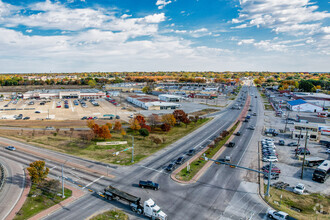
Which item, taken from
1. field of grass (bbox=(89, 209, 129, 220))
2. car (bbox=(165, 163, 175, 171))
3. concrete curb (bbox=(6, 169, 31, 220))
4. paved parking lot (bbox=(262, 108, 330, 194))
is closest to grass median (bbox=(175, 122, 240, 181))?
car (bbox=(165, 163, 175, 171))

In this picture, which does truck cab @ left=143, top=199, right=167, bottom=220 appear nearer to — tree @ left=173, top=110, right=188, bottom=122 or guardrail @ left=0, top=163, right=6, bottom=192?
guardrail @ left=0, top=163, right=6, bottom=192

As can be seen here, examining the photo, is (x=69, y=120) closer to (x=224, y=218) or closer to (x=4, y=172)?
(x=4, y=172)

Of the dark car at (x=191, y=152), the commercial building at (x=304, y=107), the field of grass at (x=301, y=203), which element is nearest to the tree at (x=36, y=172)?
the dark car at (x=191, y=152)

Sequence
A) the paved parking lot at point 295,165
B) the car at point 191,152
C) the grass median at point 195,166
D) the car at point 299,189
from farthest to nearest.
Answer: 1. the car at point 191,152
2. the grass median at point 195,166
3. the paved parking lot at point 295,165
4. the car at point 299,189

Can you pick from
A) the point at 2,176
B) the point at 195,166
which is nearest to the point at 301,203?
the point at 195,166

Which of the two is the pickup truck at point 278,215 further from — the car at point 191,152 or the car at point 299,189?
the car at point 191,152

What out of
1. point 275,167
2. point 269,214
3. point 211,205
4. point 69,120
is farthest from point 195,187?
point 69,120
